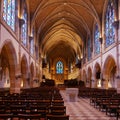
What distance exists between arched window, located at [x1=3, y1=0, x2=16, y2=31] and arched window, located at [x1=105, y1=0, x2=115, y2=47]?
13.1 metres

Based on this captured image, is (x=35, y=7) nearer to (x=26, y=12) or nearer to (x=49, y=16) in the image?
(x=26, y=12)

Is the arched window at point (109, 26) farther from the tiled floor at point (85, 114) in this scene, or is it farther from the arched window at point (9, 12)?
the tiled floor at point (85, 114)

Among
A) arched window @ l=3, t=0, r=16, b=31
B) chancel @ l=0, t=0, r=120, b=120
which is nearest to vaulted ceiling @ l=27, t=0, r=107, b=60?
chancel @ l=0, t=0, r=120, b=120

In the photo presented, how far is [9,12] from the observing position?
945 inches

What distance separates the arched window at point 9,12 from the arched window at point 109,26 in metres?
13.1

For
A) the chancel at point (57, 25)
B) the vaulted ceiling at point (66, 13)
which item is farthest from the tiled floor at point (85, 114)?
the vaulted ceiling at point (66, 13)

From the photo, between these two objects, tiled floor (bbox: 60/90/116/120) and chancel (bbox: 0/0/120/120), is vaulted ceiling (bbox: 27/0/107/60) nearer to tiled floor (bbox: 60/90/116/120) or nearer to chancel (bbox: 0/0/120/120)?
chancel (bbox: 0/0/120/120)

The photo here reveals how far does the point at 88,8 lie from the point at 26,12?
945 cm

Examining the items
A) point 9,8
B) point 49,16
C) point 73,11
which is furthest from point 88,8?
point 9,8

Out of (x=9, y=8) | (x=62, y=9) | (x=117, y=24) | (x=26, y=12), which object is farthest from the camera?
(x=62, y=9)

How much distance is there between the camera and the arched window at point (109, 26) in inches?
1221

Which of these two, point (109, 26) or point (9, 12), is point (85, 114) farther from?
point (109, 26)

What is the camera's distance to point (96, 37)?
4097 cm

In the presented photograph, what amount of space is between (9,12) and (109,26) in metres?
15.3
